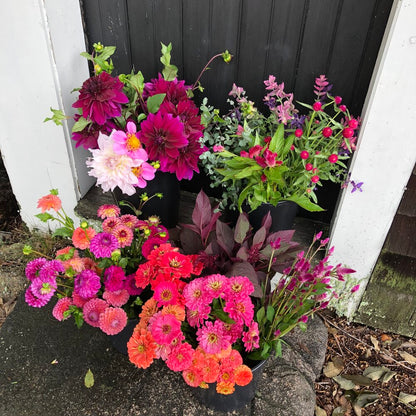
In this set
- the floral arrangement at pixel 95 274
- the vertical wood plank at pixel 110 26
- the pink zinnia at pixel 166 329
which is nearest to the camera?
the pink zinnia at pixel 166 329

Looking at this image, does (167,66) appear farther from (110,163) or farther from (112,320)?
(112,320)

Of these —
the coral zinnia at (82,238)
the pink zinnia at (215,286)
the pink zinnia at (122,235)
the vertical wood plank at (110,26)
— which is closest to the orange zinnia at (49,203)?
the coral zinnia at (82,238)

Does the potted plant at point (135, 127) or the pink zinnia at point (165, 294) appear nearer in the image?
the pink zinnia at point (165, 294)

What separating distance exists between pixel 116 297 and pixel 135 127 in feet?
2.06

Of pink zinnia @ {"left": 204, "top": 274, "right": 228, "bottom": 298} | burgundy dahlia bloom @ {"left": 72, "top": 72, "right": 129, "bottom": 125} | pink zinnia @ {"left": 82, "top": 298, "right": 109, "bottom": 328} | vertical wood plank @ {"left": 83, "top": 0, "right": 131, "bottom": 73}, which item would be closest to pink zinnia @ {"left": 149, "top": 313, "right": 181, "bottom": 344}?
pink zinnia @ {"left": 204, "top": 274, "right": 228, "bottom": 298}

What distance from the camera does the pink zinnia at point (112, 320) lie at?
1.33 m

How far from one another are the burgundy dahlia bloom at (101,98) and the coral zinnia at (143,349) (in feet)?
2.71

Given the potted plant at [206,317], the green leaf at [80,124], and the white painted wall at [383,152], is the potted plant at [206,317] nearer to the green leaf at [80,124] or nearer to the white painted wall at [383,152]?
the white painted wall at [383,152]

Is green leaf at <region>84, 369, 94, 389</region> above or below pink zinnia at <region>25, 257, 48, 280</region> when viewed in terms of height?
below

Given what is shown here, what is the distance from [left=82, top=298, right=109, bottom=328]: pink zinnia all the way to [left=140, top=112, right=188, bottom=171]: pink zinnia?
23.0 inches

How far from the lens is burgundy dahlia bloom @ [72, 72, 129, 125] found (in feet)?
5.28

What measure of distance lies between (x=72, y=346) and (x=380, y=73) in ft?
5.36

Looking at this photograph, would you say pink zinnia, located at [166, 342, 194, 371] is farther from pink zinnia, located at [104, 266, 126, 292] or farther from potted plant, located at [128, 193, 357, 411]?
pink zinnia, located at [104, 266, 126, 292]

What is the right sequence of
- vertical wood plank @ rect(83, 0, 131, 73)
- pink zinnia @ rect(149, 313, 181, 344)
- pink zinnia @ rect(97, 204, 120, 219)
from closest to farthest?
1. pink zinnia @ rect(149, 313, 181, 344)
2. pink zinnia @ rect(97, 204, 120, 219)
3. vertical wood plank @ rect(83, 0, 131, 73)
